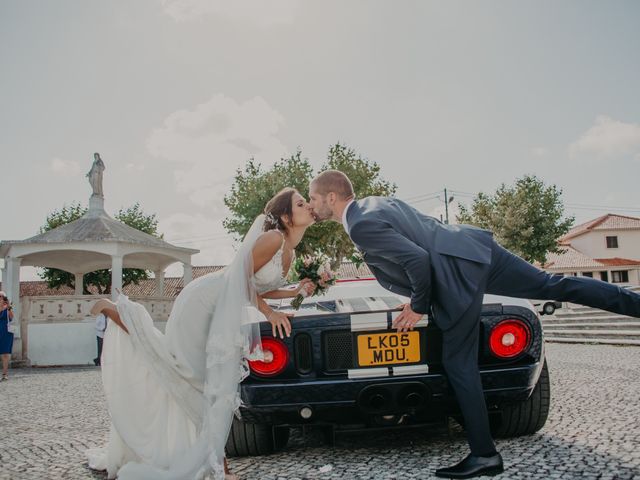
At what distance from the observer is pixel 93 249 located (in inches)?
622

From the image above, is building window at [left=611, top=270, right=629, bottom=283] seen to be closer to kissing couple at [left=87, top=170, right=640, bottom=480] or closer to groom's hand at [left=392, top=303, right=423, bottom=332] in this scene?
kissing couple at [left=87, top=170, right=640, bottom=480]

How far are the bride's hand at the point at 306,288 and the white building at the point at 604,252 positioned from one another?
4824 cm

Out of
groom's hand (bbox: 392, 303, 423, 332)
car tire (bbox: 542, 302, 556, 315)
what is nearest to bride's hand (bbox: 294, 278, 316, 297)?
groom's hand (bbox: 392, 303, 423, 332)

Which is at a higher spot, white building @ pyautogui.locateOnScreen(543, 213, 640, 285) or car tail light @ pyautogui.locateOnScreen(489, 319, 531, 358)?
white building @ pyautogui.locateOnScreen(543, 213, 640, 285)

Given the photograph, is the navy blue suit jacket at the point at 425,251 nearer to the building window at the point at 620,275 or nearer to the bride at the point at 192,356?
the bride at the point at 192,356

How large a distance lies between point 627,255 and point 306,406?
5636 cm

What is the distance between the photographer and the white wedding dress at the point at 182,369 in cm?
260

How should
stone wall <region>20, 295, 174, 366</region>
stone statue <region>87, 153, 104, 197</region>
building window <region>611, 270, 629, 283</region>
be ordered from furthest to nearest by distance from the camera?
building window <region>611, 270, 629, 283</region> < stone statue <region>87, 153, 104, 197</region> < stone wall <region>20, 295, 174, 366</region>

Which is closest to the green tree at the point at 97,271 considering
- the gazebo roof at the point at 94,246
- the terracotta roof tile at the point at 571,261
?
the gazebo roof at the point at 94,246

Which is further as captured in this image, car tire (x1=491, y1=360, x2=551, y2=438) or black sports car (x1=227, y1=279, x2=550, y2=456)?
car tire (x1=491, y1=360, x2=551, y2=438)

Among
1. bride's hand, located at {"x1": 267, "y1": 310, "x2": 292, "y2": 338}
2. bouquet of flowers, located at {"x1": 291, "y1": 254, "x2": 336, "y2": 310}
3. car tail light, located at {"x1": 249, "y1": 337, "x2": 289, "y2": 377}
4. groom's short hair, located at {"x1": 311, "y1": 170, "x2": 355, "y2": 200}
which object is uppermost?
groom's short hair, located at {"x1": 311, "y1": 170, "x2": 355, "y2": 200}

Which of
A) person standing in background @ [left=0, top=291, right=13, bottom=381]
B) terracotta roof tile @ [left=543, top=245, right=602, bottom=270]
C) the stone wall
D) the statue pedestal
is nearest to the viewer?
person standing in background @ [left=0, top=291, right=13, bottom=381]

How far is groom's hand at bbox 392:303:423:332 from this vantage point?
2512 mm

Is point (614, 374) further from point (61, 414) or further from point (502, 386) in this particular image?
point (61, 414)
